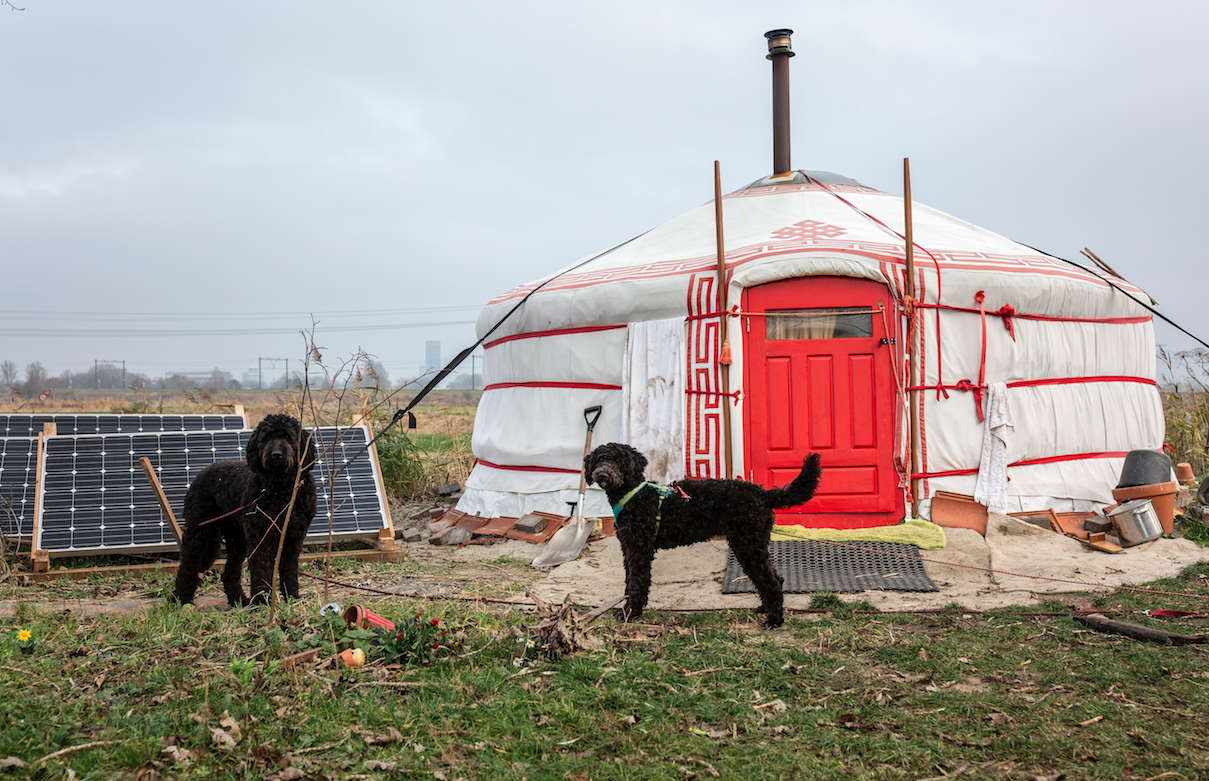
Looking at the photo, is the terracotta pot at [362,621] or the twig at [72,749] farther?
the terracotta pot at [362,621]

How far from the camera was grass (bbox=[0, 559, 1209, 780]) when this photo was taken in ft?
7.46

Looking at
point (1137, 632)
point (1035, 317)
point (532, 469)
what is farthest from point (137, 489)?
point (1035, 317)

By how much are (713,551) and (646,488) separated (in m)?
1.77

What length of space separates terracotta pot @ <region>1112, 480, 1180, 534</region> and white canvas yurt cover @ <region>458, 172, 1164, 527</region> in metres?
0.41

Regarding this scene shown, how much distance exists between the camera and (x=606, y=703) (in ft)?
9.02

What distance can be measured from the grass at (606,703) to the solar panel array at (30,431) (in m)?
2.32

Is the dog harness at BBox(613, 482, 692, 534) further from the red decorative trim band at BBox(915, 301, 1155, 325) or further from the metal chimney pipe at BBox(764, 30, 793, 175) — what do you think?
the metal chimney pipe at BBox(764, 30, 793, 175)

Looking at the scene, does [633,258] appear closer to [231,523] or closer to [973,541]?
[973,541]

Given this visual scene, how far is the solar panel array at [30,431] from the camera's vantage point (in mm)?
5656

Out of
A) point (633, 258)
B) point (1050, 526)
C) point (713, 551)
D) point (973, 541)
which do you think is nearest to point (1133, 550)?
point (1050, 526)

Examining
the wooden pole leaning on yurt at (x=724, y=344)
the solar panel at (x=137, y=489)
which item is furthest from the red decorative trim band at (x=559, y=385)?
the solar panel at (x=137, y=489)

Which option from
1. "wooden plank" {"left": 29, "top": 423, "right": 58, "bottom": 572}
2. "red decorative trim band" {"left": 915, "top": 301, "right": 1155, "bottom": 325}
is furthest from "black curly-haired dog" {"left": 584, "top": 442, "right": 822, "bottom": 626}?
"wooden plank" {"left": 29, "top": 423, "right": 58, "bottom": 572}

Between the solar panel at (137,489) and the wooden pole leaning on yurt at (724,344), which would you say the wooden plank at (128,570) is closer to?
the solar panel at (137,489)

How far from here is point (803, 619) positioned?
4020 millimetres
